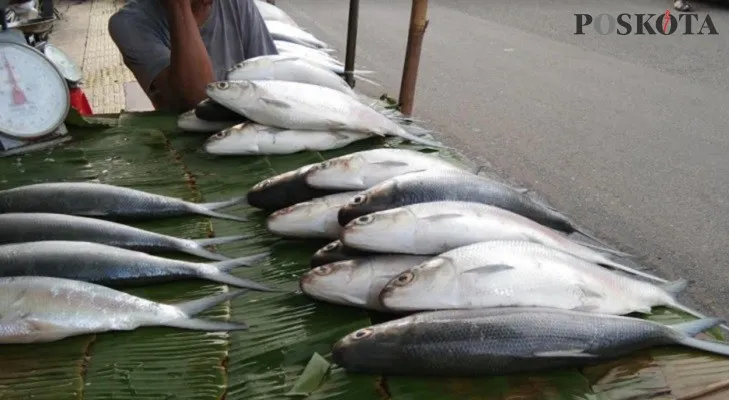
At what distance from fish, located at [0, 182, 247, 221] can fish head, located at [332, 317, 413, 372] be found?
1223mm

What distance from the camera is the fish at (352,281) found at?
2312mm

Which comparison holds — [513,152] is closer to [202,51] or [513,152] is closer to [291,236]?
[202,51]

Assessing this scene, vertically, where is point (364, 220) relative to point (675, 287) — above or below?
above

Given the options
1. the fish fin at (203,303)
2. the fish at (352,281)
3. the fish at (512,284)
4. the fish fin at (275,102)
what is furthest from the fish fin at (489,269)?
→ the fish fin at (275,102)

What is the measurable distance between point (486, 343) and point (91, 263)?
1.41 meters

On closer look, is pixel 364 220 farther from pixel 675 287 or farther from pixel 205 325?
pixel 675 287

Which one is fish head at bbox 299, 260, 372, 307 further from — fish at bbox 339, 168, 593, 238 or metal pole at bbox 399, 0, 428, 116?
metal pole at bbox 399, 0, 428, 116

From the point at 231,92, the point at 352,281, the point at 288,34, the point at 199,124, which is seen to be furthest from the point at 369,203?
the point at 288,34

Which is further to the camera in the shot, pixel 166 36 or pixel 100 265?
pixel 166 36

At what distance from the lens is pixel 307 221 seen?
2.78 metres

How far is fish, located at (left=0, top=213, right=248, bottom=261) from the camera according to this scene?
2713 millimetres

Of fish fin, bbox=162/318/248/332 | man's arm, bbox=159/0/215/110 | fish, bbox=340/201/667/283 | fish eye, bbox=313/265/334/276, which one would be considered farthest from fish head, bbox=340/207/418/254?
man's arm, bbox=159/0/215/110

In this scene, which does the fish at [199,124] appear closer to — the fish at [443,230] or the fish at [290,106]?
the fish at [290,106]

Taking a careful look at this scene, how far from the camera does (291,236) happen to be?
9.27 ft
